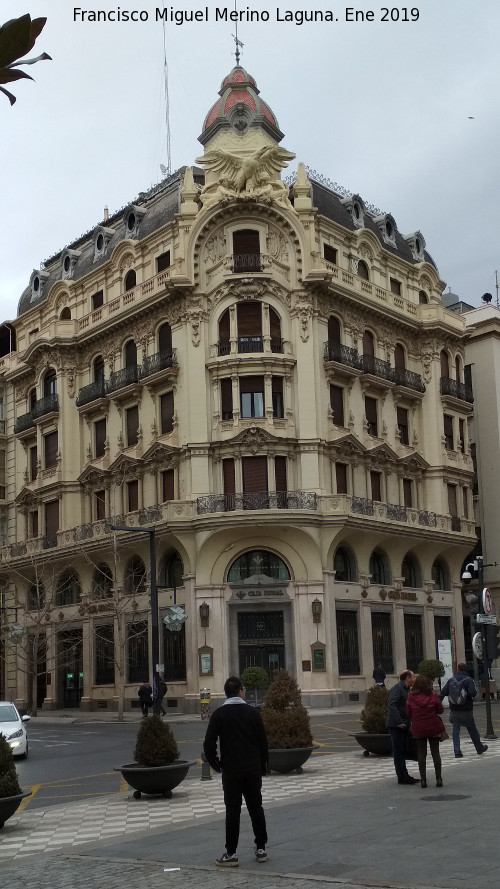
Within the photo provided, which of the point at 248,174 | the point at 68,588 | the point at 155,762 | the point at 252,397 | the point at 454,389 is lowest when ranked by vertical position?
the point at 155,762

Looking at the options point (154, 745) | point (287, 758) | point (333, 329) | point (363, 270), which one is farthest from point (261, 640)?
point (154, 745)

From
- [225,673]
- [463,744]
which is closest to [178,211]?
[225,673]

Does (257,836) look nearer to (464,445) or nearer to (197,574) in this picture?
(197,574)

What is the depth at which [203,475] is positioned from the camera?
137 feet

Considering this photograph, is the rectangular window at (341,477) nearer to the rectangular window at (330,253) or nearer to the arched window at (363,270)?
the rectangular window at (330,253)

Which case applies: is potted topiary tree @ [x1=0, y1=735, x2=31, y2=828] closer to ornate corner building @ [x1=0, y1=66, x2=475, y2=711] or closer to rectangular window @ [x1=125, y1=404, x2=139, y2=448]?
ornate corner building @ [x1=0, y1=66, x2=475, y2=711]

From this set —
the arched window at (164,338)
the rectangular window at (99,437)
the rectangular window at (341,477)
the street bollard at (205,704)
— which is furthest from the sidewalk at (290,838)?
the rectangular window at (99,437)

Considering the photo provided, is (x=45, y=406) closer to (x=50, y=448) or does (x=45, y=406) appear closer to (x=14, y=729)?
(x=50, y=448)

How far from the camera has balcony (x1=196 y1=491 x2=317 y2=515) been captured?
1607 inches

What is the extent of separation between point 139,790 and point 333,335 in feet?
105

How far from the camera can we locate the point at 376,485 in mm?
46375

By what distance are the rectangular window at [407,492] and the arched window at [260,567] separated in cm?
865

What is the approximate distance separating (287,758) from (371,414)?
99.0ft

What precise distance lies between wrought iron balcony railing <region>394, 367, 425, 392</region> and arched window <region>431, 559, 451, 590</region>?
8.53 m
